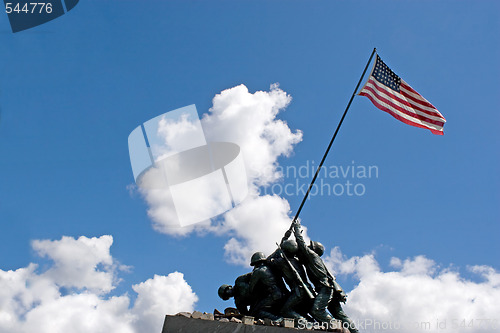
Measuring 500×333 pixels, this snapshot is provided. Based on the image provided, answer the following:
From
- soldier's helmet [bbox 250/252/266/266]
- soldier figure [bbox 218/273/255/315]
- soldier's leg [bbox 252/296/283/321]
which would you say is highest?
soldier's helmet [bbox 250/252/266/266]

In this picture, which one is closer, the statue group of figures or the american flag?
the statue group of figures

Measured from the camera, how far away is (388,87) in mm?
14031

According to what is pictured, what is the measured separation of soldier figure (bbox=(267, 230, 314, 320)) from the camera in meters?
11.8

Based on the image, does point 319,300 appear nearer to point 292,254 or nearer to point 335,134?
point 292,254

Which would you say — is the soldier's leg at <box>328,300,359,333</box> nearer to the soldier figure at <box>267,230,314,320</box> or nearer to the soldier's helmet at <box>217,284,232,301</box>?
the soldier figure at <box>267,230,314,320</box>

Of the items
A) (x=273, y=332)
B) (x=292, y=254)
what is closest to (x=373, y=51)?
(x=292, y=254)

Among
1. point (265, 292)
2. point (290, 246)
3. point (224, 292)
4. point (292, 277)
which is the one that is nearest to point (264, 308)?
point (265, 292)

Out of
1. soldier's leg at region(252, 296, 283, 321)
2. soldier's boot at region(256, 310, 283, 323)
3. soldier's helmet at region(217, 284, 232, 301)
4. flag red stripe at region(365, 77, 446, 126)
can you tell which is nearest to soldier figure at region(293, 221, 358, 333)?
soldier's boot at region(256, 310, 283, 323)

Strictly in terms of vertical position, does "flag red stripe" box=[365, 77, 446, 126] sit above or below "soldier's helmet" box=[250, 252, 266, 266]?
above

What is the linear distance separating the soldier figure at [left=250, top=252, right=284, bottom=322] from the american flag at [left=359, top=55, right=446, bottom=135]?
19.4 ft

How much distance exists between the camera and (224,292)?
1288 cm

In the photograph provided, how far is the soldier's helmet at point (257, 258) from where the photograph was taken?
1288 cm

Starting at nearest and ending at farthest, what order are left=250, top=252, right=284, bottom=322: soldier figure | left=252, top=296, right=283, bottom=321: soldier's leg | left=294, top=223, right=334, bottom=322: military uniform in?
1. left=294, top=223, right=334, bottom=322: military uniform
2. left=252, top=296, right=283, bottom=321: soldier's leg
3. left=250, top=252, right=284, bottom=322: soldier figure

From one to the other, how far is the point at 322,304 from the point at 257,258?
226 cm
